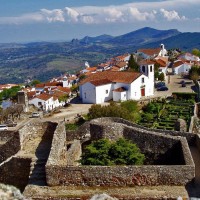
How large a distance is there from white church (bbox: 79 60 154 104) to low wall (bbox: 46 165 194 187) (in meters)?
44.6

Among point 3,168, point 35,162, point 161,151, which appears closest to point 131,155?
point 161,151

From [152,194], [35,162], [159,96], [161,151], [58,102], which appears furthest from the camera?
[58,102]

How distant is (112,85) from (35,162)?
44.6 metres

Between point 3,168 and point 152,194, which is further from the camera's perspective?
point 3,168

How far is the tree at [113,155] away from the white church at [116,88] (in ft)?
136

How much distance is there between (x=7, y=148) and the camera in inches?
850

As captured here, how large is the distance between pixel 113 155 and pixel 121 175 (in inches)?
112

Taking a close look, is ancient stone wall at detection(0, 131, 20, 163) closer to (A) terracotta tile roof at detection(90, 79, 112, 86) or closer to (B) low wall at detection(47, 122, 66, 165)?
(B) low wall at detection(47, 122, 66, 165)

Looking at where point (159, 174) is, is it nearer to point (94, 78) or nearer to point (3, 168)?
point (3, 168)

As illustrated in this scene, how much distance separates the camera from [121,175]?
16.4 meters

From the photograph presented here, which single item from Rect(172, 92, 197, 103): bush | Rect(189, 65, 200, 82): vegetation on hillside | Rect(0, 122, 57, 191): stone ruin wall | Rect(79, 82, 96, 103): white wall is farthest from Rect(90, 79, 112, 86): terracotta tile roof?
Rect(0, 122, 57, 191): stone ruin wall

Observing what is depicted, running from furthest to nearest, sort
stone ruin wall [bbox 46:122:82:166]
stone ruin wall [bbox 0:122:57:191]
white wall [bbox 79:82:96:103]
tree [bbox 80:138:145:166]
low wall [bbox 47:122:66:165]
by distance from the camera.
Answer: white wall [bbox 79:82:96:103] < stone ruin wall [bbox 0:122:57:191] < tree [bbox 80:138:145:166] < stone ruin wall [bbox 46:122:82:166] < low wall [bbox 47:122:66:165]

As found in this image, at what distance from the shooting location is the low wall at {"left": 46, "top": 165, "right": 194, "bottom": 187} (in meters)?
16.4

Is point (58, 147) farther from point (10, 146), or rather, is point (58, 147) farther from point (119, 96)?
point (119, 96)
